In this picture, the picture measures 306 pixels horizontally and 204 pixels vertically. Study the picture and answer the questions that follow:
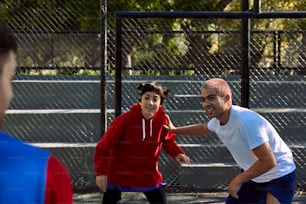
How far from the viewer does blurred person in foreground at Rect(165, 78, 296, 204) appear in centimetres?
443

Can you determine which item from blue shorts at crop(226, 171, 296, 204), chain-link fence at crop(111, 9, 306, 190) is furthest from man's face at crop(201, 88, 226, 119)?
chain-link fence at crop(111, 9, 306, 190)

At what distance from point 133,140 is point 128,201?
203 cm

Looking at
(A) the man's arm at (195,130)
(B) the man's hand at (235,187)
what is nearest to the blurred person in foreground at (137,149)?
(A) the man's arm at (195,130)

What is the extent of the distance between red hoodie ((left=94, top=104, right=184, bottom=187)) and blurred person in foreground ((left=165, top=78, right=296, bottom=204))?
685 millimetres

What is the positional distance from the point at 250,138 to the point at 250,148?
69mm

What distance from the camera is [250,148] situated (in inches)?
176

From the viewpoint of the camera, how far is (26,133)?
829cm

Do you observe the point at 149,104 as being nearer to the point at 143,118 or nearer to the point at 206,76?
the point at 143,118

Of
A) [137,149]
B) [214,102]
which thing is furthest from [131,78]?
[214,102]

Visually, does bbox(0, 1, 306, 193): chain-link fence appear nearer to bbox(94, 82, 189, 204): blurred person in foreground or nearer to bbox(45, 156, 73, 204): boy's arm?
bbox(94, 82, 189, 204): blurred person in foreground

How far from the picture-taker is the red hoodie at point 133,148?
5.33 meters

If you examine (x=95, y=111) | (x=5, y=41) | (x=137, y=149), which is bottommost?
(x=137, y=149)

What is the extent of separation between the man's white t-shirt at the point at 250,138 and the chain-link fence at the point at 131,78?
2.30 metres

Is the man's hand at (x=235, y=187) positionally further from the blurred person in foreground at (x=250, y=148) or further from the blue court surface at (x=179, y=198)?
the blue court surface at (x=179, y=198)
